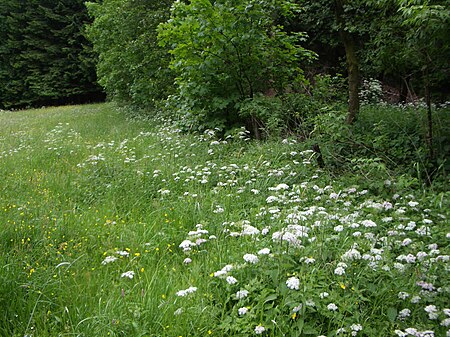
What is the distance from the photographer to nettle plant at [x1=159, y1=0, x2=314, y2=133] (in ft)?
24.3

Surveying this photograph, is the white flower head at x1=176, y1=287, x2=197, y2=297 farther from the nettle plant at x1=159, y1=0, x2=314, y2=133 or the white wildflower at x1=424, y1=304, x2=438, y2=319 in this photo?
the nettle plant at x1=159, y1=0, x2=314, y2=133

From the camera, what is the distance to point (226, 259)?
10.0 ft

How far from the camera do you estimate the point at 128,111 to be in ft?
53.3

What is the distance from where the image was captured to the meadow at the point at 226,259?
2.37 metres

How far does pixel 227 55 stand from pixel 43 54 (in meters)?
25.7

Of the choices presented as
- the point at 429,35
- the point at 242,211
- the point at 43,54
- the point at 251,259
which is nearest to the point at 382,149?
the point at 429,35

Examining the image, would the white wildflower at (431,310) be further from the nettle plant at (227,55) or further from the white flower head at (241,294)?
the nettle plant at (227,55)

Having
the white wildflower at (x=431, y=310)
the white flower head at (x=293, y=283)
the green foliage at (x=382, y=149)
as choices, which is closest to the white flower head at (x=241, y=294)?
the white flower head at (x=293, y=283)

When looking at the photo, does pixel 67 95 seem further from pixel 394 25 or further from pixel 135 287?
pixel 135 287

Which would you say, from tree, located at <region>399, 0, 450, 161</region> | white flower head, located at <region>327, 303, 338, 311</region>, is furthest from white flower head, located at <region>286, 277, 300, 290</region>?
tree, located at <region>399, 0, 450, 161</region>

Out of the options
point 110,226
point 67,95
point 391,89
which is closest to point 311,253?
point 110,226

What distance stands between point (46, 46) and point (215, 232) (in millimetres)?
30007

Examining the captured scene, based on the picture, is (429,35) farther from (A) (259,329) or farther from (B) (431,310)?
(A) (259,329)

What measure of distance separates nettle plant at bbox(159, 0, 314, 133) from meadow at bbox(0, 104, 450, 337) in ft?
10.5
